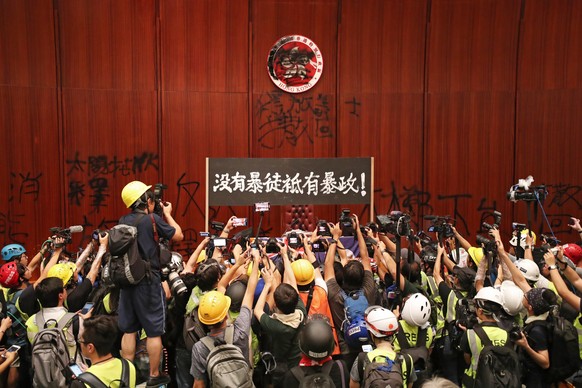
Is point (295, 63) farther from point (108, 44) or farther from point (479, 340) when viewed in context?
point (479, 340)

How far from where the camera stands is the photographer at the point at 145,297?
3.98 meters

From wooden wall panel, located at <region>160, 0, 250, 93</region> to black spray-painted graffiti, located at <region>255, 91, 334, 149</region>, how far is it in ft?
1.81

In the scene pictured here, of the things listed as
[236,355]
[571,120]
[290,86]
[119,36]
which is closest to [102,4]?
[119,36]

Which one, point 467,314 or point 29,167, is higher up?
point 29,167

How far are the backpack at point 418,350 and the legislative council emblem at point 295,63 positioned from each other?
6064 mm

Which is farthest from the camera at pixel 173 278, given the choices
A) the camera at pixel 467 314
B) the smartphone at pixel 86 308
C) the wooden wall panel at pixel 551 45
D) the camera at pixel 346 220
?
the wooden wall panel at pixel 551 45

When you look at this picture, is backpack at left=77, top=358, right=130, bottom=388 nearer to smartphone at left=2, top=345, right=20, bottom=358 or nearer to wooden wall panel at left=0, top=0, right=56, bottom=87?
smartphone at left=2, top=345, right=20, bottom=358

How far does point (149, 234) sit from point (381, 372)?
224 centimetres

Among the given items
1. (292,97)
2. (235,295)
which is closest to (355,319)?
(235,295)

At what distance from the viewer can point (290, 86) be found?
873 centimetres

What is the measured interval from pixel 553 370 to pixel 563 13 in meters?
7.37

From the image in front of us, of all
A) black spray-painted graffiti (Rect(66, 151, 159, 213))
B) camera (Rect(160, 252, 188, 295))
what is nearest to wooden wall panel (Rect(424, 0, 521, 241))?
black spray-painted graffiti (Rect(66, 151, 159, 213))

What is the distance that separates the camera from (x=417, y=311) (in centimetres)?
331

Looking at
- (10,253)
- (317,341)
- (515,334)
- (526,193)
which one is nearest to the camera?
(317,341)
